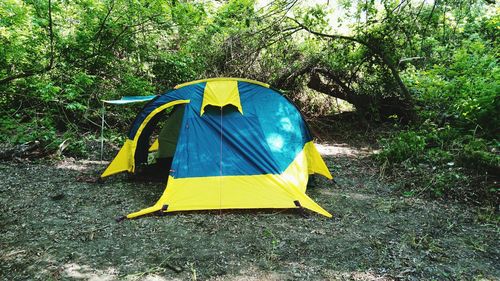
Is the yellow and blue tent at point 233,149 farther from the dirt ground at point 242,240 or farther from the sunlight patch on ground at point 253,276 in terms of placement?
the sunlight patch on ground at point 253,276

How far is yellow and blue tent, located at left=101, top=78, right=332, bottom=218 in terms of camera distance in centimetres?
437

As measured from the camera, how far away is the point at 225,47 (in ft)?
29.6

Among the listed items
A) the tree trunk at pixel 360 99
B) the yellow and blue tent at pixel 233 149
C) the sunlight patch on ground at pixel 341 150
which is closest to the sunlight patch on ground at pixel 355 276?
the yellow and blue tent at pixel 233 149

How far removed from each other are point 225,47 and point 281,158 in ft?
17.0

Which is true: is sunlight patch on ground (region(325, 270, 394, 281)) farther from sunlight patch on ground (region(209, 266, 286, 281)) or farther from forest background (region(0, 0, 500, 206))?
forest background (region(0, 0, 500, 206))

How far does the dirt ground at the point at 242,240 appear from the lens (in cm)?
307


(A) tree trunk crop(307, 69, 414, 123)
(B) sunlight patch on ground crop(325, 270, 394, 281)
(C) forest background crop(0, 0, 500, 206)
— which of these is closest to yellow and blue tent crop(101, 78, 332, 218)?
(B) sunlight patch on ground crop(325, 270, 394, 281)

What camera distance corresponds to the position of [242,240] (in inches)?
146

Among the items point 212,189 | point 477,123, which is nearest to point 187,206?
point 212,189

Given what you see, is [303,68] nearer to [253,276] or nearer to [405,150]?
[405,150]

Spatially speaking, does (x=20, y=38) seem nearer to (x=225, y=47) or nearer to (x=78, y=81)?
(x=78, y=81)

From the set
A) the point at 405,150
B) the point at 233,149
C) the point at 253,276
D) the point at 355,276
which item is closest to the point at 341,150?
the point at 405,150

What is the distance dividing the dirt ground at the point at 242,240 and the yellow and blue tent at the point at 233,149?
0.22 metres

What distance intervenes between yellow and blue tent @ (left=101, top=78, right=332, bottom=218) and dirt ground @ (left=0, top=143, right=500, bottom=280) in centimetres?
22
